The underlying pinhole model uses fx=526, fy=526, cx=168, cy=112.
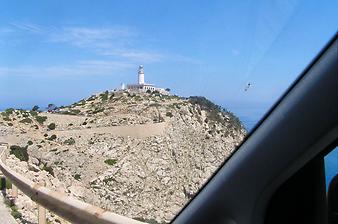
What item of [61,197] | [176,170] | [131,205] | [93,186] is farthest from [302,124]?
[93,186]

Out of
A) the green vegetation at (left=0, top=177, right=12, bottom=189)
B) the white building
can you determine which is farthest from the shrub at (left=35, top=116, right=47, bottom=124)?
the white building

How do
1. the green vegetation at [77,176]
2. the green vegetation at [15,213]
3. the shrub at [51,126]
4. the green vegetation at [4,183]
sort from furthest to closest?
the shrub at [51,126]
the green vegetation at [4,183]
the green vegetation at [15,213]
the green vegetation at [77,176]

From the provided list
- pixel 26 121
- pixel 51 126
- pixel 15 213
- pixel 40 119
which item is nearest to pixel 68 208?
pixel 15 213

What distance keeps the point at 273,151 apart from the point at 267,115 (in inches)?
5.9

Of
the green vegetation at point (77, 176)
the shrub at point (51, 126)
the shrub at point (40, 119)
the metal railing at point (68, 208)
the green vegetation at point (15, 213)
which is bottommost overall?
the shrub at point (40, 119)

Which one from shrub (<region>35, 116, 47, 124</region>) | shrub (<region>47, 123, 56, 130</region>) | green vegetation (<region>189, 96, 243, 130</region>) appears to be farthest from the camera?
shrub (<region>35, 116, 47, 124</region>)

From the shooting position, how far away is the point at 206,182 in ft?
7.89

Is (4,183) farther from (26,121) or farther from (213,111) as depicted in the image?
(26,121)

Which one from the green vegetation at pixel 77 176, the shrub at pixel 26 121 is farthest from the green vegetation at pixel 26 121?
the green vegetation at pixel 77 176

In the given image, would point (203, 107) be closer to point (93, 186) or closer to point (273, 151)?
point (273, 151)

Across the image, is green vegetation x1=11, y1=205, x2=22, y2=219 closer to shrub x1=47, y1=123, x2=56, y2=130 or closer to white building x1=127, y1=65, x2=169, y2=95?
white building x1=127, y1=65, x2=169, y2=95

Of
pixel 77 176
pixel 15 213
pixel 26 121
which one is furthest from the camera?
pixel 26 121

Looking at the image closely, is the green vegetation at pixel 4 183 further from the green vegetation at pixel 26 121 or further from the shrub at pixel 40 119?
the green vegetation at pixel 26 121

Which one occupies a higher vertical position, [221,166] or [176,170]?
[221,166]
